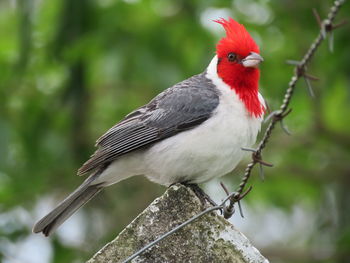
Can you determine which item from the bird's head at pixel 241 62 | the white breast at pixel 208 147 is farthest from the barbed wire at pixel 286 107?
the bird's head at pixel 241 62

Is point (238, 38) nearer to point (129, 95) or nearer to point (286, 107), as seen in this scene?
point (286, 107)

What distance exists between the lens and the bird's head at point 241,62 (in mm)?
4516

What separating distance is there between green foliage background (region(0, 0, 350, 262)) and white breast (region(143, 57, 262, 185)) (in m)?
1.44

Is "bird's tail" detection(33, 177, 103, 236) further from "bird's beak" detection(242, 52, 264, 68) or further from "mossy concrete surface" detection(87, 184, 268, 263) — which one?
"mossy concrete surface" detection(87, 184, 268, 263)

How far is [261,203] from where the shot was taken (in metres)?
7.35

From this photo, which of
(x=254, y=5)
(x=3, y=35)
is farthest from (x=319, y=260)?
(x=3, y=35)

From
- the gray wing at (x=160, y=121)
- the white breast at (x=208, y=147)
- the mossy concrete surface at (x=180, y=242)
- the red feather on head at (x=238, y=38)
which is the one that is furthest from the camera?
the red feather on head at (x=238, y=38)

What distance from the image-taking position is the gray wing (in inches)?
174

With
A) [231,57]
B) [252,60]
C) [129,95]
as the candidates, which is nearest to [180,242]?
[252,60]

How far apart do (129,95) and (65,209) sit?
2721 mm

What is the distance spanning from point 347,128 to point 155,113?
2.94 metres

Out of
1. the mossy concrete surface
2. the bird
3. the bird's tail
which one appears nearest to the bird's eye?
the bird

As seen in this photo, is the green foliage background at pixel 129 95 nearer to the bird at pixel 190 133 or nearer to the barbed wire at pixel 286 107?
the bird at pixel 190 133

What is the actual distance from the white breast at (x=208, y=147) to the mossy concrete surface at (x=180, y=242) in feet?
4.02
